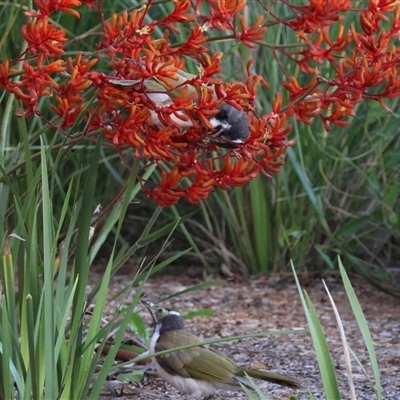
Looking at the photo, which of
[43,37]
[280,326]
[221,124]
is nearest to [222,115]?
[221,124]

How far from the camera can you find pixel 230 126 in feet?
6.93

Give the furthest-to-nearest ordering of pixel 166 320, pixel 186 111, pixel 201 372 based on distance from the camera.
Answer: pixel 166 320
pixel 201 372
pixel 186 111

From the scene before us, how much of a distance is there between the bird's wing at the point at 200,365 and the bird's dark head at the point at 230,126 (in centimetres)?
88

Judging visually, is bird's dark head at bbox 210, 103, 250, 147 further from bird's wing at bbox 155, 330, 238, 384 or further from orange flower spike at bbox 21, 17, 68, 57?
bird's wing at bbox 155, 330, 238, 384

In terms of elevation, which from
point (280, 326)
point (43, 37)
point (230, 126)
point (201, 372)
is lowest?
point (280, 326)

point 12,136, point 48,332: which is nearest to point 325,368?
point 48,332

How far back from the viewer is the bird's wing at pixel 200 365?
2.69 metres

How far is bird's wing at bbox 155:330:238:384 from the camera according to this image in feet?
8.81

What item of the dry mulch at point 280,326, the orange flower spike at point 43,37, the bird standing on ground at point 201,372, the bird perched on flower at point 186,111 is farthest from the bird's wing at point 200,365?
the orange flower spike at point 43,37

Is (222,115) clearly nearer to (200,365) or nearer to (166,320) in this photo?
(200,365)

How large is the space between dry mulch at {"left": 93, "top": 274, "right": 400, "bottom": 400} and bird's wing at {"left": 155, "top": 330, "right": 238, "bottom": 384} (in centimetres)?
11

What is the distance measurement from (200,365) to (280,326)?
3.44ft

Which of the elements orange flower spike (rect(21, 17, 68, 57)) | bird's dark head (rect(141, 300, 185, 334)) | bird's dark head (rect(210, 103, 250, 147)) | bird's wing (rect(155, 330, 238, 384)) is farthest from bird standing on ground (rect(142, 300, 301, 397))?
orange flower spike (rect(21, 17, 68, 57))

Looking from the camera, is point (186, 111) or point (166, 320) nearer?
point (186, 111)
